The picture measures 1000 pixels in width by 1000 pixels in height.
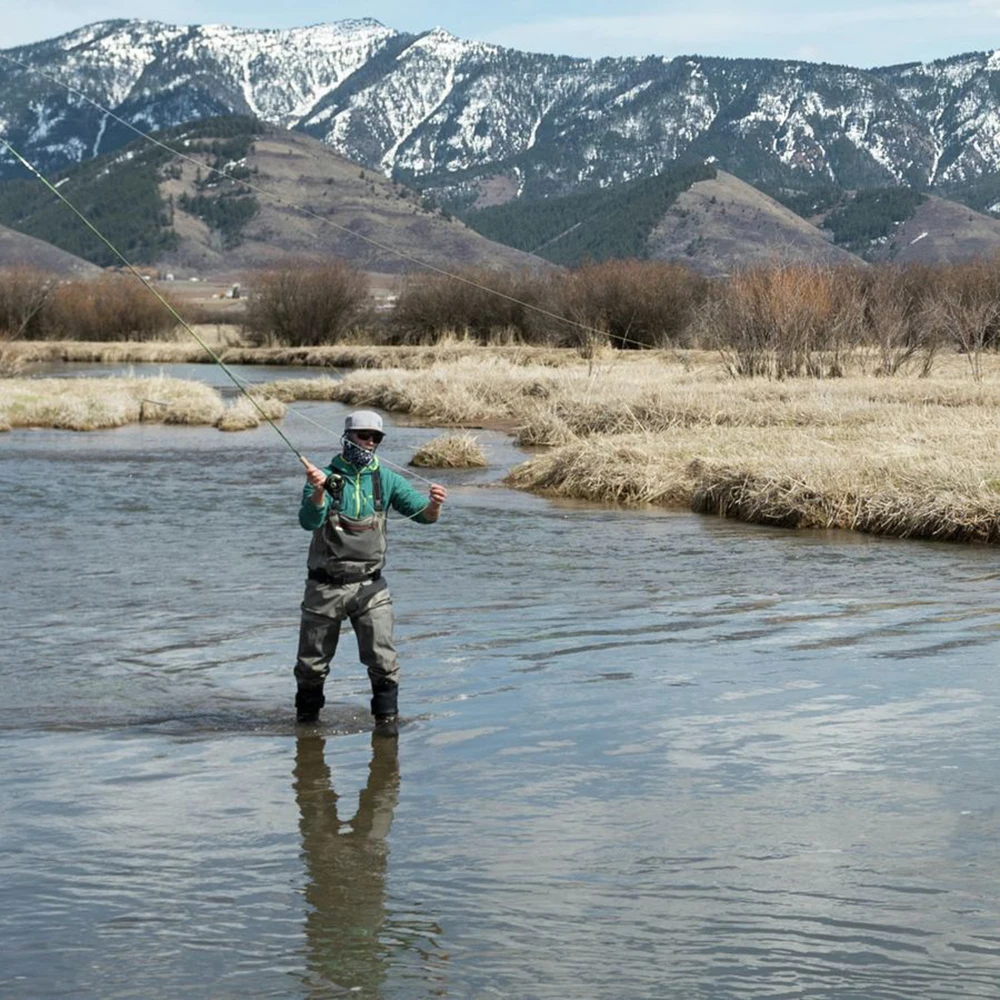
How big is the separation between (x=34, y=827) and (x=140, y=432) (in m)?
22.3

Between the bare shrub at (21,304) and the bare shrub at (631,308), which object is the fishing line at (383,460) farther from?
the bare shrub at (21,304)

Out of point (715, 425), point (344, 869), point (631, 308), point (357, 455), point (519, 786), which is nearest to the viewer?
point (344, 869)

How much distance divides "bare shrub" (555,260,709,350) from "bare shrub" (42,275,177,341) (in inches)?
774

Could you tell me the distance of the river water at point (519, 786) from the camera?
18.1ft

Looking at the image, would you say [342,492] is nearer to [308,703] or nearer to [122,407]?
[308,703]

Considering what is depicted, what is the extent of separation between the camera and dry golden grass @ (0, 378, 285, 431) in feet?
96.4

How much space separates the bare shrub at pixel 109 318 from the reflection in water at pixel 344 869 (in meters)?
54.0

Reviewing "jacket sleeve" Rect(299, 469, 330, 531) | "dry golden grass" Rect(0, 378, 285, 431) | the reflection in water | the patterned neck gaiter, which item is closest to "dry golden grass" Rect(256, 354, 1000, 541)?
"dry golden grass" Rect(0, 378, 285, 431)

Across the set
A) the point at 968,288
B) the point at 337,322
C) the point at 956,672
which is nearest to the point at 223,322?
the point at 337,322

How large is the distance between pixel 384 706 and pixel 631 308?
38.8m

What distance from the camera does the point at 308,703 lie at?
28.6ft

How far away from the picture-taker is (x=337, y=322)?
55.0 meters

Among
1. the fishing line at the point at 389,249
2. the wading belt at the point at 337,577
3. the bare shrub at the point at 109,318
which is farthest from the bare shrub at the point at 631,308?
the wading belt at the point at 337,577

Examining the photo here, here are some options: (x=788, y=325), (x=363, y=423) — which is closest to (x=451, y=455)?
(x=788, y=325)
